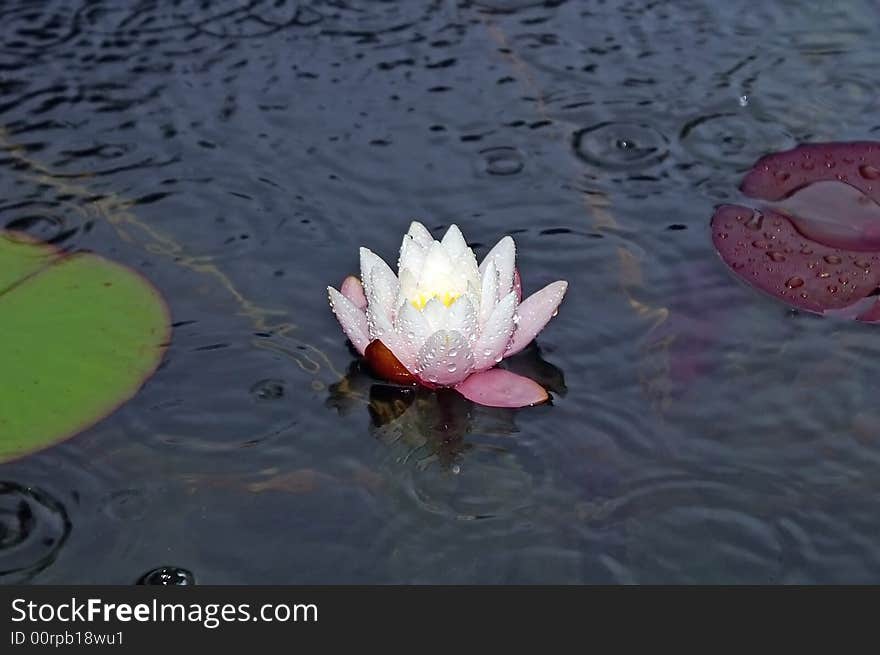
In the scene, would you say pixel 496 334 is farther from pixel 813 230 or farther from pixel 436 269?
pixel 813 230

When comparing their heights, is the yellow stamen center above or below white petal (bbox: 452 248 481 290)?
below

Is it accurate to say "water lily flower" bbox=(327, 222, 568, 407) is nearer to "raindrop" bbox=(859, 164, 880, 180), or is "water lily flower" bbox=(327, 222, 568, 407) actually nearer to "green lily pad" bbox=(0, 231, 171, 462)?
"green lily pad" bbox=(0, 231, 171, 462)

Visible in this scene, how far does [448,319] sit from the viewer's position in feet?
11.1

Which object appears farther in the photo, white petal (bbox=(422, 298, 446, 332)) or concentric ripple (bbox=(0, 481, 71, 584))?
white petal (bbox=(422, 298, 446, 332))

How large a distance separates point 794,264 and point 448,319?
121 cm

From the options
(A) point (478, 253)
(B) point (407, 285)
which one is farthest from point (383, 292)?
(A) point (478, 253)

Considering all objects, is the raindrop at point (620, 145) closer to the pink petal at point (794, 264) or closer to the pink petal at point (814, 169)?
the pink petal at point (814, 169)

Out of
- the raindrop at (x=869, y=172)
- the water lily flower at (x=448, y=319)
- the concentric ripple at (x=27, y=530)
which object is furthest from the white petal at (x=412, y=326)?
the raindrop at (x=869, y=172)

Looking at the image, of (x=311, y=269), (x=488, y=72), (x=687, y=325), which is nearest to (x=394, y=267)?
(x=311, y=269)

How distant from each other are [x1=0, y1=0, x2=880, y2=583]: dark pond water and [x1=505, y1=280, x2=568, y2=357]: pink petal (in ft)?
0.25

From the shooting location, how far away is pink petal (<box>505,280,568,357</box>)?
11.7 ft

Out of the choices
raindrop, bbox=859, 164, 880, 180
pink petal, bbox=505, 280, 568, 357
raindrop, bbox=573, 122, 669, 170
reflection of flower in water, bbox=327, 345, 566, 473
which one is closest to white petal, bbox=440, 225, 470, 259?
→ pink petal, bbox=505, 280, 568, 357

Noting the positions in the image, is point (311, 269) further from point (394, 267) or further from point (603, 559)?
point (603, 559)
